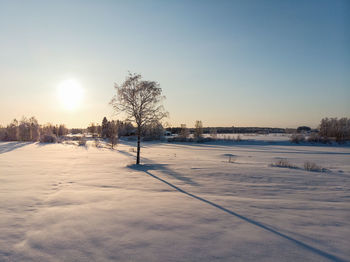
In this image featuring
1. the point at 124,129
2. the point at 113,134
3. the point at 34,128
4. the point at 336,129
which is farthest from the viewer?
the point at 124,129

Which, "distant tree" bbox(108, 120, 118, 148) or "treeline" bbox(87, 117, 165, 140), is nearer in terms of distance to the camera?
"treeline" bbox(87, 117, 165, 140)

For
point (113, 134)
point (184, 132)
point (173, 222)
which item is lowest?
point (173, 222)

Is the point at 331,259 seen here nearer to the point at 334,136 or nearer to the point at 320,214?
the point at 320,214

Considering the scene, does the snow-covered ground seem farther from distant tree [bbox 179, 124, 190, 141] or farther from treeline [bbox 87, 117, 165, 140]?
distant tree [bbox 179, 124, 190, 141]

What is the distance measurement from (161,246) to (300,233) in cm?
255

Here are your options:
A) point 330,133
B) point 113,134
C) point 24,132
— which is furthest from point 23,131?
point 330,133

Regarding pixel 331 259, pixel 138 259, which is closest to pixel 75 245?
pixel 138 259

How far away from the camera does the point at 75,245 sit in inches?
122

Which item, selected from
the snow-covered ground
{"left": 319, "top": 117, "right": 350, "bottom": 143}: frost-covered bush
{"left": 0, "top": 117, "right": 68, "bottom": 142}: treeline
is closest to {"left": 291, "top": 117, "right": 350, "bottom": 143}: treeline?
{"left": 319, "top": 117, "right": 350, "bottom": 143}: frost-covered bush

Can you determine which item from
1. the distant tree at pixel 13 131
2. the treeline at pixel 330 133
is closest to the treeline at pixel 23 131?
the distant tree at pixel 13 131

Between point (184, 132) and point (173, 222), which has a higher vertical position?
point (184, 132)

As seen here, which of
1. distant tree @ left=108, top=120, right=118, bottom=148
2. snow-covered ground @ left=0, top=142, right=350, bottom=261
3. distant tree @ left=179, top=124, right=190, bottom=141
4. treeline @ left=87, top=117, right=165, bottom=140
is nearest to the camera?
snow-covered ground @ left=0, top=142, right=350, bottom=261

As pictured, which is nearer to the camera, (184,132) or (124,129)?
(184,132)

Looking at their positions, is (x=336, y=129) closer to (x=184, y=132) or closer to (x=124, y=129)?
(x=184, y=132)
